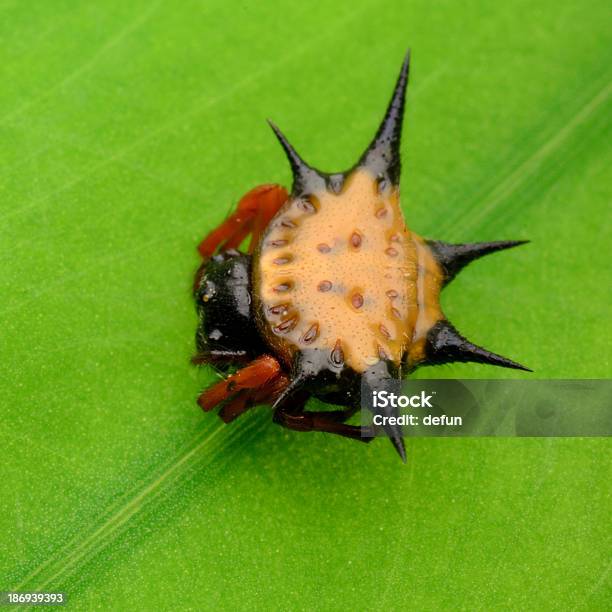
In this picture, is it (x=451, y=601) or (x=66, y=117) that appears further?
(x=66, y=117)

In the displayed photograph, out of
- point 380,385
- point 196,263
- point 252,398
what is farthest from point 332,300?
point 196,263

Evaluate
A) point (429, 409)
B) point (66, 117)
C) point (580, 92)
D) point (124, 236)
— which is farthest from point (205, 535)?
point (580, 92)

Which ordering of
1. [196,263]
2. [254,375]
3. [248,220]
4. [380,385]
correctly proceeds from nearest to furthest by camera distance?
1. [380,385]
2. [254,375]
3. [248,220]
4. [196,263]

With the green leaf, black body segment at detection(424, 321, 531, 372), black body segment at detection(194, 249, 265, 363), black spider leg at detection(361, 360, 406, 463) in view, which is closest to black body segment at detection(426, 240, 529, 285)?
black body segment at detection(424, 321, 531, 372)

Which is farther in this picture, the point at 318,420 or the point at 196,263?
the point at 196,263

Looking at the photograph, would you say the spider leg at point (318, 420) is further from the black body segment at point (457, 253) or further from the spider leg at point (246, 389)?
the black body segment at point (457, 253)

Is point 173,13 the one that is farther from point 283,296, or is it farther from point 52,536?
point 52,536

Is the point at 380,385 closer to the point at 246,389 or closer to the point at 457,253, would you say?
the point at 246,389
